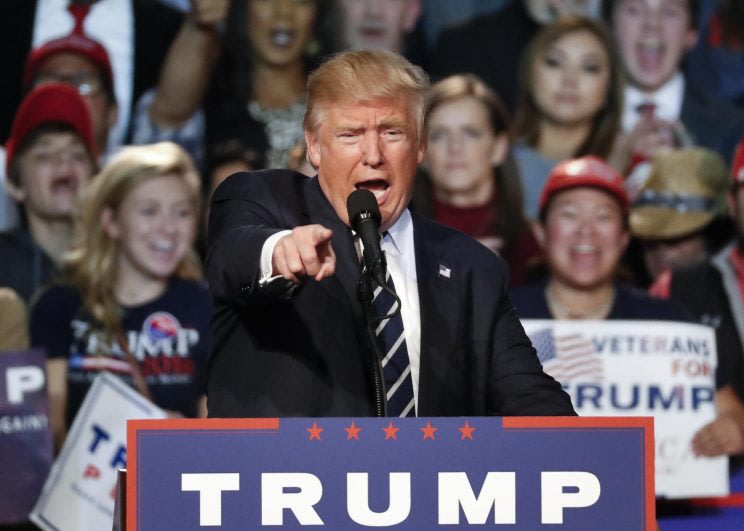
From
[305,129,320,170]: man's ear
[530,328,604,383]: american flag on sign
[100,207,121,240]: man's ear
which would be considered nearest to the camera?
[305,129,320,170]: man's ear

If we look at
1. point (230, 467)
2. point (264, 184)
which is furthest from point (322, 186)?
point (230, 467)

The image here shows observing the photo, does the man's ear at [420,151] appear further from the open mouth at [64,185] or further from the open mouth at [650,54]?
the open mouth at [650,54]

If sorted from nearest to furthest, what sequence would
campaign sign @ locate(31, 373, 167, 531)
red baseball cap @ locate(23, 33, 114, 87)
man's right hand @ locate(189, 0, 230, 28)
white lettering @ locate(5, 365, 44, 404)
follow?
campaign sign @ locate(31, 373, 167, 531)
white lettering @ locate(5, 365, 44, 404)
red baseball cap @ locate(23, 33, 114, 87)
man's right hand @ locate(189, 0, 230, 28)

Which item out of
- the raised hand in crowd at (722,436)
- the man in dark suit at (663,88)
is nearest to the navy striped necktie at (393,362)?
the raised hand in crowd at (722,436)

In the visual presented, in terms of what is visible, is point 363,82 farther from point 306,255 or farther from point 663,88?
point 663,88

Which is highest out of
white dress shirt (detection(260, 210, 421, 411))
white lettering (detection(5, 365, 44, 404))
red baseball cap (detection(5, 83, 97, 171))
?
red baseball cap (detection(5, 83, 97, 171))

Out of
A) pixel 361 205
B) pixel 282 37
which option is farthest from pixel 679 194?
pixel 361 205

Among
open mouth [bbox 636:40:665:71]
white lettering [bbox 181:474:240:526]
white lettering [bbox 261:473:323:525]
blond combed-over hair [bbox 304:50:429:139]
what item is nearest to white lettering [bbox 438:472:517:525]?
white lettering [bbox 261:473:323:525]

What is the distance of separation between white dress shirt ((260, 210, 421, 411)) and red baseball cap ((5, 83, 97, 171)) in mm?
2984

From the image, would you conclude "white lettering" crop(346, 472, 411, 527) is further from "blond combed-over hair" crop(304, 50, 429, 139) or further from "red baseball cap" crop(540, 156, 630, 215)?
"red baseball cap" crop(540, 156, 630, 215)

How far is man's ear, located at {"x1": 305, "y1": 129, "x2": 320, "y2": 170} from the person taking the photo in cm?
235

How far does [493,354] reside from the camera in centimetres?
240

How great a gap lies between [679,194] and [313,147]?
352 cm

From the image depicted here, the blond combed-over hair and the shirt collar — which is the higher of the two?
the blond combed-over hair
